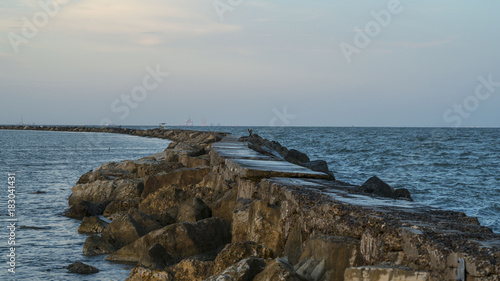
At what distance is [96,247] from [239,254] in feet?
11.0

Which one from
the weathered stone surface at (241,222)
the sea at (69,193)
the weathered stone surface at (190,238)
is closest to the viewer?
the weathered stone surface at (241,222)

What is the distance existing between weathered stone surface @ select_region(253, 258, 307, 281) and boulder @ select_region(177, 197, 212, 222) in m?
3.61

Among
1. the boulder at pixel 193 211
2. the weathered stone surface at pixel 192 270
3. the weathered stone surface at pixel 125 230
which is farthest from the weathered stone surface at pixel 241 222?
the weathered stone surface at pixel 125 230

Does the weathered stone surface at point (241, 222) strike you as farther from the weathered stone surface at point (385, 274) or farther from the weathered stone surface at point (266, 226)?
the weathered stone surface at point (385, 274)

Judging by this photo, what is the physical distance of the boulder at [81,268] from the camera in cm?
630

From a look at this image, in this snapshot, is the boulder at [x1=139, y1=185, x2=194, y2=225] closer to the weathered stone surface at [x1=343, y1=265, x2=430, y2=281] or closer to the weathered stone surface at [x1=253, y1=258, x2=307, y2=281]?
the weathered stone surface at [x1=253, y1=258, x2=307, y2=281]

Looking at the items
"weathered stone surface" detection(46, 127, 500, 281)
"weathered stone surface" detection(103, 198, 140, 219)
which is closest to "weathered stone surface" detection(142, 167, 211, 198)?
"weathered stone surface" detection(103, 198, 140, 219)

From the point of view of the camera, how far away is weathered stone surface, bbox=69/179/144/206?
10.9m

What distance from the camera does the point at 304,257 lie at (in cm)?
412

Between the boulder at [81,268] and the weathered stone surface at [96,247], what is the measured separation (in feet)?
2.49

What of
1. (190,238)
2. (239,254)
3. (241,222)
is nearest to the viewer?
(239,254)

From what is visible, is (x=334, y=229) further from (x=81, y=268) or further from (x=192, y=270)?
(x=81, y=268)

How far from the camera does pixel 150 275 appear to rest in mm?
5035

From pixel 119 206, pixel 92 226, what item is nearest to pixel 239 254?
pixel 92 226
